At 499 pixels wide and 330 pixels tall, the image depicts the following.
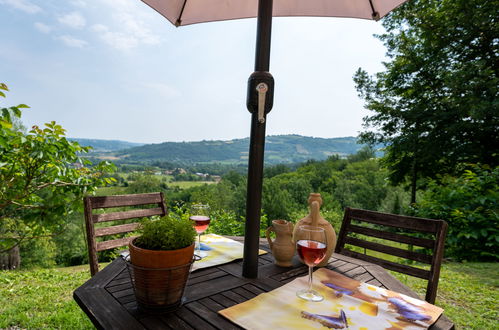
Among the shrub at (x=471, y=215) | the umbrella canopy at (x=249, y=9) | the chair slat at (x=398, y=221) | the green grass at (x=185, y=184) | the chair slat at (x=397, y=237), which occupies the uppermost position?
the umbrella canopy at (x=249, y=9)

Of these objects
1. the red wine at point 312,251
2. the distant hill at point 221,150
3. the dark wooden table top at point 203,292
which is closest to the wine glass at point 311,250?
the red wine at point 312,251

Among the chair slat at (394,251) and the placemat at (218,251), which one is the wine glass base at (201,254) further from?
the chair slat at (394,251)

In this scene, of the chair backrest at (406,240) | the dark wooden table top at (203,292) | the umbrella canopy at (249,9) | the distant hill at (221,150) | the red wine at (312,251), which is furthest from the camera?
the distant hill at (221,150)

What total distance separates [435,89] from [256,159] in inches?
281

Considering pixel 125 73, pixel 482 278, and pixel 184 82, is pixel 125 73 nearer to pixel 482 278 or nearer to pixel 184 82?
pixel 184 82

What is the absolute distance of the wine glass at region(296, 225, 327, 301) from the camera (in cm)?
84

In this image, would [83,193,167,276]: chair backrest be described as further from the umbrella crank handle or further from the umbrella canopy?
the umbrella canopy

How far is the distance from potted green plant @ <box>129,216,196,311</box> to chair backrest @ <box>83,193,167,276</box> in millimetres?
681

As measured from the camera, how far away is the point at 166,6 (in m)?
1.67

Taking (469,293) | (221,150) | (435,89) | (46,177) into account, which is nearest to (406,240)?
(469,293)

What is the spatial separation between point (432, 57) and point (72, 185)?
745cm

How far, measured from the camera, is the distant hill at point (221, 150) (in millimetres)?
14398

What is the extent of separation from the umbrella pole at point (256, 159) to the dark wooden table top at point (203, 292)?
0.30 feet

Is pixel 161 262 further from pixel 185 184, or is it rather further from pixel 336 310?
pixel 185 184
